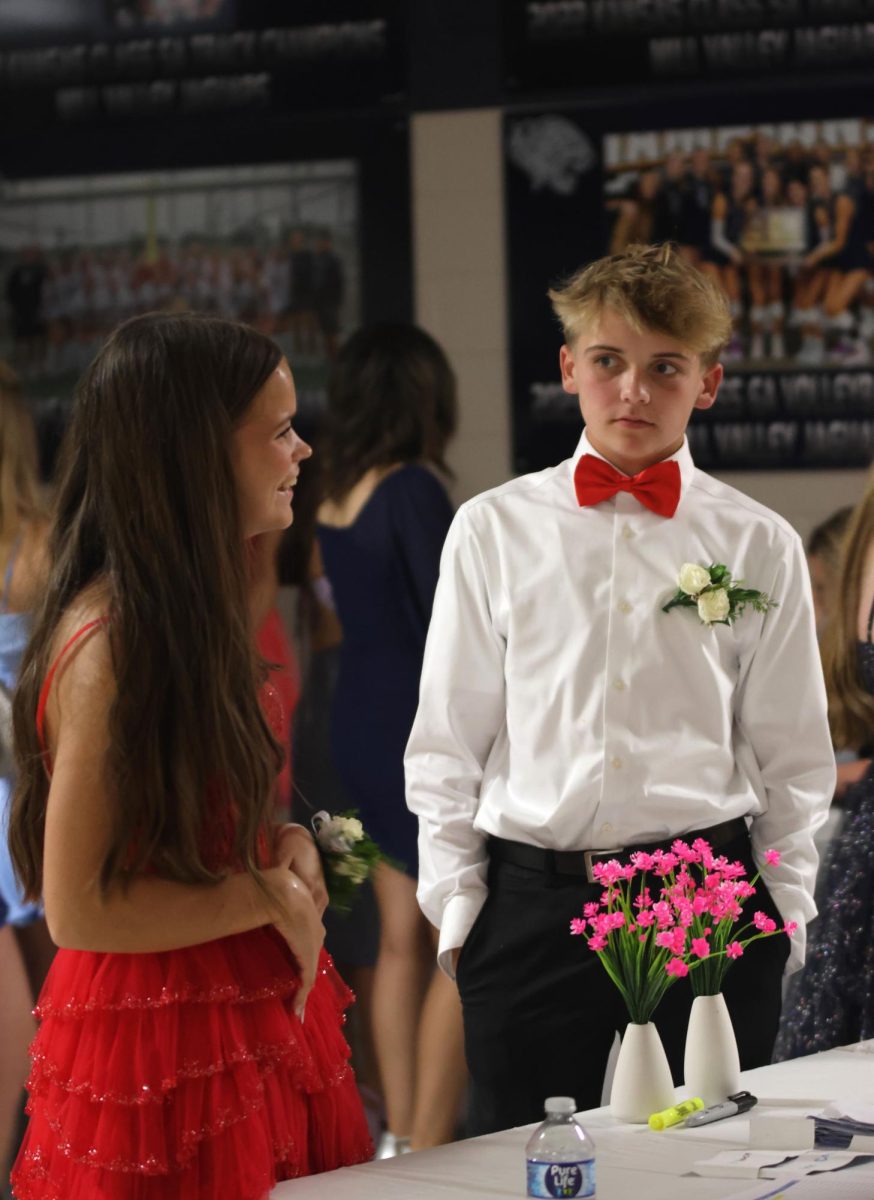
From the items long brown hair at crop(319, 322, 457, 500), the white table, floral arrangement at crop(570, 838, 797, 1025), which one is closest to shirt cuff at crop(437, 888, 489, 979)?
floral arrangement at crop(570, 838, 797, 1025)

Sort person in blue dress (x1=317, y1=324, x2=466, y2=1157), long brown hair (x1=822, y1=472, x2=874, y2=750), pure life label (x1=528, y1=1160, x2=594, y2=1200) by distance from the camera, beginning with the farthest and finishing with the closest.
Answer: person in blue dress (x1=317, y1=324, x2=466, y2=1157) → long brown hair (x1=822, y1=472, x2=874, y2=750) → pure life label (x1=528, y1=1160, x2=594, y2=1200)

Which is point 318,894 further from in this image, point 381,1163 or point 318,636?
point 318,636

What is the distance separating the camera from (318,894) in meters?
2.02

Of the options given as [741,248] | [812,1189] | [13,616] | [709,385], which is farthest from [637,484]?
[741,248]

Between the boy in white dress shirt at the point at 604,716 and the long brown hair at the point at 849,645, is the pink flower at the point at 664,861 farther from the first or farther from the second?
the long brown hair at the point at 849,645

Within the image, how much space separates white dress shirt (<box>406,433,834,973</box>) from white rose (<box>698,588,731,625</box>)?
0.09 meters

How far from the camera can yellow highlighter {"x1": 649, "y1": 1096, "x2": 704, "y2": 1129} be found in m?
2.10

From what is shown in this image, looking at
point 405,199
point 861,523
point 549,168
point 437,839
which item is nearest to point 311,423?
point 405,199

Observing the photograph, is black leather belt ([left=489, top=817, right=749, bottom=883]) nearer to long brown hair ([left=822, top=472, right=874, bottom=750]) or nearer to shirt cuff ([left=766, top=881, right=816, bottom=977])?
shirt cuff ([left=766, top=881, right=816, bottom=977])

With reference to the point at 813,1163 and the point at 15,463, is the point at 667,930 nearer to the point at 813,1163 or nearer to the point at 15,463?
the point at 813,1163

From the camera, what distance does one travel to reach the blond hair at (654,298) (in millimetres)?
2547

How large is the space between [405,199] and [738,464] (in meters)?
1.24

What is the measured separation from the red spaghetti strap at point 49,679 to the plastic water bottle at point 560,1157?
27.4 inches

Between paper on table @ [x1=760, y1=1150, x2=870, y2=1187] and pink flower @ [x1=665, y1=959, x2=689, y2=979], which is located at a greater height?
pink flower @ [x1=665, y1=959, x2=689, y2=979]
